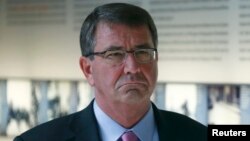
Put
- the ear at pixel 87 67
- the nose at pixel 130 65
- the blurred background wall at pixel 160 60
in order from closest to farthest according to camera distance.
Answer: the nose at pixel 130 65, the ear at pixel 87 67, the blurred background wall at pixel 160 60

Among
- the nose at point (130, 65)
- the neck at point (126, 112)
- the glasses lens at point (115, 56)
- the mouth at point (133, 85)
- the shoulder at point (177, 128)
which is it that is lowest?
the shoulder at point (177, 128)

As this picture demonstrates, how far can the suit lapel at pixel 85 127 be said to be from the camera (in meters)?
0.89

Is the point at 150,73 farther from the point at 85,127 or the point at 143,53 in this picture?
the point at 85,127

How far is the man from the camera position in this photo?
2.81 feet


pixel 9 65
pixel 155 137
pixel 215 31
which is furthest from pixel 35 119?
pixel 155 137

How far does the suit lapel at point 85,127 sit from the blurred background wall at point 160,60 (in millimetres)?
759

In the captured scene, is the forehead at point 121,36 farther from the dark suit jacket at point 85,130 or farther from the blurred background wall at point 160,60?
the blurred background wall at point 160,60

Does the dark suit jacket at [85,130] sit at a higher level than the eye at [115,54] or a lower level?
lower

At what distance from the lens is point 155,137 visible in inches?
36.6

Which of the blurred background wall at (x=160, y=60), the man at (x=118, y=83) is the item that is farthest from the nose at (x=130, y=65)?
the blurred background wall at (x=160, y=60)

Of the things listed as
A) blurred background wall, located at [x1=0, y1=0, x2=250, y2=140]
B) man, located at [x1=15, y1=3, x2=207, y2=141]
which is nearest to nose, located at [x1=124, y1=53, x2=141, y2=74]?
man, located at [x1=15, y1=3, x2=207, y2=141]

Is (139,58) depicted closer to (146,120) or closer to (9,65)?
(146,120)

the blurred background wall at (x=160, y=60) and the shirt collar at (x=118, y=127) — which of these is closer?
the shirt collar at (x=118, y=127)

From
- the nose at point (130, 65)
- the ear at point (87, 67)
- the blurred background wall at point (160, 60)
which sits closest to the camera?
the nose at point (130, 65)
